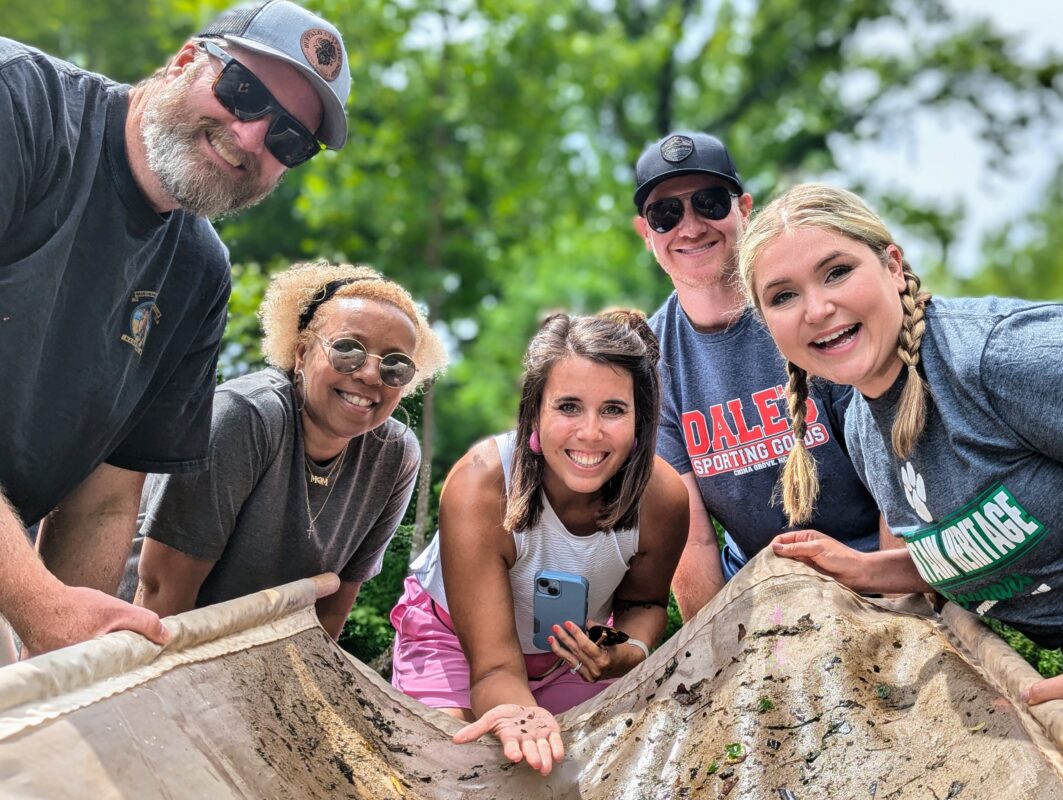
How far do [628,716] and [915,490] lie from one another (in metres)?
0.93

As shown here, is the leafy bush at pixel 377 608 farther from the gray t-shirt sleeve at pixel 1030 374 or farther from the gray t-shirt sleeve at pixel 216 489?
the gray t-shirt sleeve at pixel 1030 374

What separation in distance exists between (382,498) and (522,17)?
10687mm

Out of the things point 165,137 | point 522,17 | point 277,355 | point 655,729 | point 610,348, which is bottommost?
point 655,729

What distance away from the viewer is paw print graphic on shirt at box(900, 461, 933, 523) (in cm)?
221

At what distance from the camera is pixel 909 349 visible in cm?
214

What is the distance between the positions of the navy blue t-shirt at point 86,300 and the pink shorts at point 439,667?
0.86 m

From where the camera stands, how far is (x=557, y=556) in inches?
113

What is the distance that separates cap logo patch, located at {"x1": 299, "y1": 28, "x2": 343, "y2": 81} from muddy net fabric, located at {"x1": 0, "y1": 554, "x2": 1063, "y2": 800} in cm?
134

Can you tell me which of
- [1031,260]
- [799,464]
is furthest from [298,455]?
[1031,260]

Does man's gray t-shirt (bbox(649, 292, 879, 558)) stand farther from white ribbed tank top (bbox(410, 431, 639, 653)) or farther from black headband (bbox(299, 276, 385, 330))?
black headband (bbox(299, 276, 385, 330))

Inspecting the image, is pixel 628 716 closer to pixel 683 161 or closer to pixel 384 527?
pixel 384 527

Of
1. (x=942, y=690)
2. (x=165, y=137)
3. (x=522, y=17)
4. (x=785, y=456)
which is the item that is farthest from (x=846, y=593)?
(x=522, y=17)

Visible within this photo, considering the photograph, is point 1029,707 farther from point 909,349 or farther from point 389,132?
point 389,132

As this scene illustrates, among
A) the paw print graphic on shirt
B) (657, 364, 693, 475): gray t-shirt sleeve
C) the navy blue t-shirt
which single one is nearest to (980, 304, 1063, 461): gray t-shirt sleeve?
the paw print graphic on shirt
